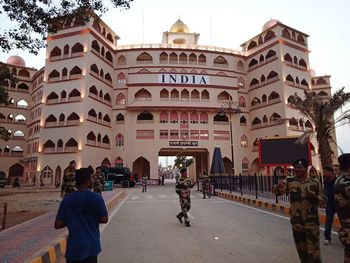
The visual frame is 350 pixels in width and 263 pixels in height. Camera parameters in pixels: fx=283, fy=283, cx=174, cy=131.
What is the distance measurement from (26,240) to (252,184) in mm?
13919

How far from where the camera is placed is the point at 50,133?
35625 millimetres

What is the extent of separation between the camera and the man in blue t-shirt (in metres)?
2.73

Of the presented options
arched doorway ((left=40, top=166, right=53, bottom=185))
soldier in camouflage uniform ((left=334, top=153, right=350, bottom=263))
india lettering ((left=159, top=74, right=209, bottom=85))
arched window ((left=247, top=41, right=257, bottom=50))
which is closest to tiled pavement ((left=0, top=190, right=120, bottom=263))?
soldier in camouflage uniform ((left=334, top=153, right=350, bottom=263))

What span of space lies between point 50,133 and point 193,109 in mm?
18956

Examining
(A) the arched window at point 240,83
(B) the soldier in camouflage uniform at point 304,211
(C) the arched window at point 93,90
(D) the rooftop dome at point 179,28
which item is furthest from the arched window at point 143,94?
(B) the soldier in camouflage uniform at point 304,211

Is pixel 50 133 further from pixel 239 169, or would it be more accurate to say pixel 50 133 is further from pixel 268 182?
pixel 268 182

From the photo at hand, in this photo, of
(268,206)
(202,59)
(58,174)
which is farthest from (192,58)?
(268,206)

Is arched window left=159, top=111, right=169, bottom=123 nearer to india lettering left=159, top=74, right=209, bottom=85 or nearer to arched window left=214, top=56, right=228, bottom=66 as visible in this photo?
india lettering left=159, top=74, right=209, bottom=85

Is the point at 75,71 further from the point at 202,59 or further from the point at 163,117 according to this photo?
the point at 202,59

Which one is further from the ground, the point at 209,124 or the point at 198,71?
the point at 198,71

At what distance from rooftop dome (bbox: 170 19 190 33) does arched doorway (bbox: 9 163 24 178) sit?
33.7 metres

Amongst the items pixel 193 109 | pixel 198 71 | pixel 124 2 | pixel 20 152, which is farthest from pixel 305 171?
pixel 20 152

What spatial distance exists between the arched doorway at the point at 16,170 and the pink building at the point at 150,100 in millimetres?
142

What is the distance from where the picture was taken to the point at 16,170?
44.1 m
